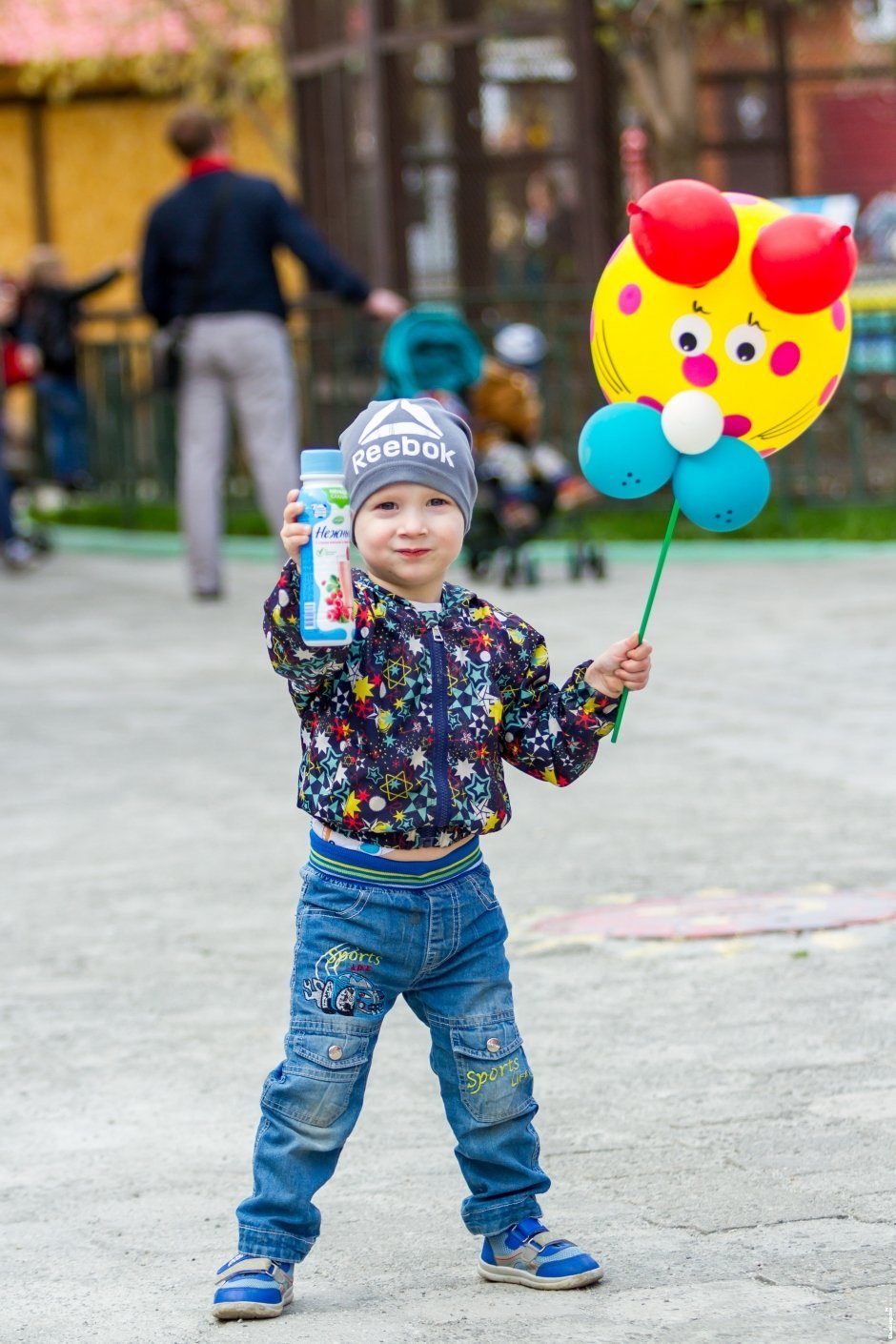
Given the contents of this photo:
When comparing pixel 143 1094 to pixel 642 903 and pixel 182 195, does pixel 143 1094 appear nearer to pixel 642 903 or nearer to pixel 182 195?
pixel 642 903

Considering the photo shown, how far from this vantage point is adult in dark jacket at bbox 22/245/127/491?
1716cm

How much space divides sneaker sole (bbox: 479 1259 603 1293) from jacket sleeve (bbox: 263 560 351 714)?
2.92ft

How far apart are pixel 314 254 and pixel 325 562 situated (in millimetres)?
8207

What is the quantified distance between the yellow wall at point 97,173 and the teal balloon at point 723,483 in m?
24.3

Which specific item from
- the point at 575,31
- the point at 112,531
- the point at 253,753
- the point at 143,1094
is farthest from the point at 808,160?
the point at 143,1094

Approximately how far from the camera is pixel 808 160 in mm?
15758

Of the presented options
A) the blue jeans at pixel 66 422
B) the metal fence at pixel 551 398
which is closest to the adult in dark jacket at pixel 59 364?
the blue jeans at pixel 66 422

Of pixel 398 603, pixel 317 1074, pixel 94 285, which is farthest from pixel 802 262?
pixel 94 285

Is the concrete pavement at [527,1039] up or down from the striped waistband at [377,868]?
down

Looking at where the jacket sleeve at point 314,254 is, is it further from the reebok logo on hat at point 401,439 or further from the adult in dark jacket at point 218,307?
the reebok logo on hat at point 401,439

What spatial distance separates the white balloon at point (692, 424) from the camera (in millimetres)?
3852

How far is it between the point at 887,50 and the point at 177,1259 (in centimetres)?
Result: 1340

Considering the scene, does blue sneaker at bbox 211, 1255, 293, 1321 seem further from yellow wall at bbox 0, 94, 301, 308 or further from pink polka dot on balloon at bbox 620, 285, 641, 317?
yellow wall at bbox 0, 94, 301, 308

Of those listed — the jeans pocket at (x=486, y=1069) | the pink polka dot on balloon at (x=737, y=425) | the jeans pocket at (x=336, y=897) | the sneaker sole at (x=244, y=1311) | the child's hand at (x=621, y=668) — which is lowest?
the sneaker sole at (x=244, y=1311)
